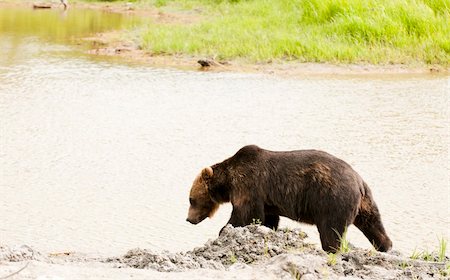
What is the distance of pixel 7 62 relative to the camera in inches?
545

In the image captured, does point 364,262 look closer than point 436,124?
Yes

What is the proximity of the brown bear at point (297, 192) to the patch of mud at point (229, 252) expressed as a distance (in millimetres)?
203

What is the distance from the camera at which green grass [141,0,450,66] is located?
1378 cm

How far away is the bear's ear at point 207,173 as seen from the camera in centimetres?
570

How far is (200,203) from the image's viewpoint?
588cm

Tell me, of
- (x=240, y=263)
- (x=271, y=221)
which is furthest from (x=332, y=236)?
(x=240, y=263)

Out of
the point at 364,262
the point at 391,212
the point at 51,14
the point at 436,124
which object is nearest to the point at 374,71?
the point at 436,124

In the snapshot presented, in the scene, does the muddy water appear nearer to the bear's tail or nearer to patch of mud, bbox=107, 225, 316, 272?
the bear's tail

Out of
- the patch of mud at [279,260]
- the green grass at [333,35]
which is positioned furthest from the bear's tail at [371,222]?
the green grass at [333,35]

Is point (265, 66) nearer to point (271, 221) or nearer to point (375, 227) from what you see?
point (271, 221)

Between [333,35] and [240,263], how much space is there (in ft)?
34.3

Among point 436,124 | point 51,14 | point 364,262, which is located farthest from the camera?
point 51,14

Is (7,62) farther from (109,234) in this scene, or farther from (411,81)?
(109,234)

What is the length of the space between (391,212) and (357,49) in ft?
25.2
